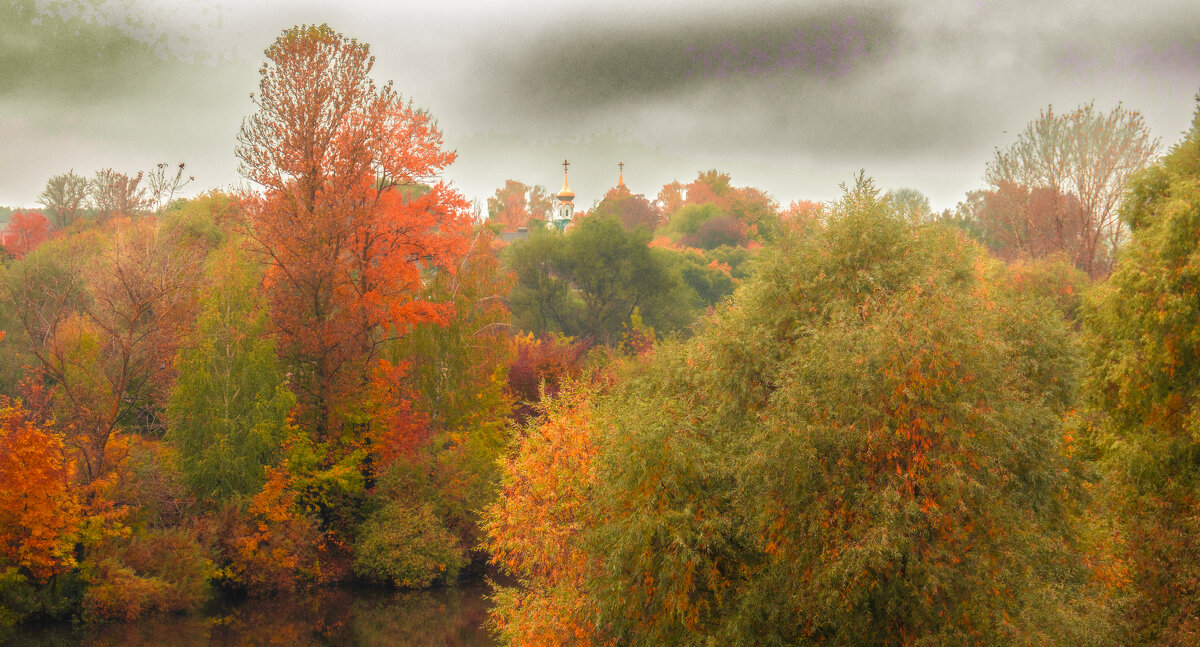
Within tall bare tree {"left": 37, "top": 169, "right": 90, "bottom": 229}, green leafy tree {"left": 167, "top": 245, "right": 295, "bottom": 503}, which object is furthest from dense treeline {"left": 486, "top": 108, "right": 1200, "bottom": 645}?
tall bare tree {"left": 37, "top": 169, "right": 90, "bottom": 229}

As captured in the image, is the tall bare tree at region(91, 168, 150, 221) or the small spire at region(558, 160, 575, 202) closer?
the tall bare tree at region(91, 168, 150, 221)

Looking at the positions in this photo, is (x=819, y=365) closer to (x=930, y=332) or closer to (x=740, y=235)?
(x=930, y=332)

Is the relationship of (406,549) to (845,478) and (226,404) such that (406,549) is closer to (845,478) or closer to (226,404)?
(226,404)

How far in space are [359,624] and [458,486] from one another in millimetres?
7009

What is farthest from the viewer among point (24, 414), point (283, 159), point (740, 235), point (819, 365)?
point (740, 235)

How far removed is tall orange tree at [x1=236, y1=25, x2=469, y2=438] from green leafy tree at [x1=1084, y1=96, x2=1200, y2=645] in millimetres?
24544

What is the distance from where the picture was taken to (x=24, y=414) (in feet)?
93.5

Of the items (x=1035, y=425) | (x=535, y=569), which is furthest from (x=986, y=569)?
(x=535, y=569)

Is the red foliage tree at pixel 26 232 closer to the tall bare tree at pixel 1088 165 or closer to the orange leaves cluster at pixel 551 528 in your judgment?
the orange leaves cluster at pixel 551 528

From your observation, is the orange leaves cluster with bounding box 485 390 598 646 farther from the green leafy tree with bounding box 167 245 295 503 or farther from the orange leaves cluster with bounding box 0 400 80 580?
the orange leaves cluster with bounding box 0 400 80 580

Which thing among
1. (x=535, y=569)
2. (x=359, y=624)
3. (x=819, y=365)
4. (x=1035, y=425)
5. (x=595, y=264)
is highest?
(x=595, y=264)

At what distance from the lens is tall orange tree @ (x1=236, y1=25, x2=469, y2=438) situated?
108 ft

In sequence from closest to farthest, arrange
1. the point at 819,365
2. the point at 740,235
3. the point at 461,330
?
1. the point at 819,365
2. the point at 461,330
3. the point at 740,235

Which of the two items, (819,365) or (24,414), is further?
(24,414)
